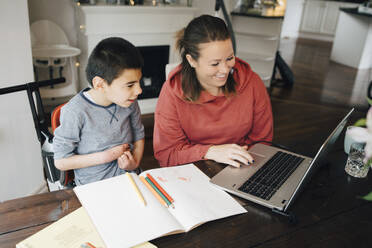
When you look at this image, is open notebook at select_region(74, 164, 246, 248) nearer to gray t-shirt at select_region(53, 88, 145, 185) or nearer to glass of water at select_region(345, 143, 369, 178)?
gray t-shirt at select_region(53, 88, 145, 185)

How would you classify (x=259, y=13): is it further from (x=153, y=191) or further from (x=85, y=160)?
(x=153, y=191)

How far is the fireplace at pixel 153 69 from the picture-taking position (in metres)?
3.63

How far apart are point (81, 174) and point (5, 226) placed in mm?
513

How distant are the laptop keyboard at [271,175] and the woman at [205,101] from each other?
0.19 meters

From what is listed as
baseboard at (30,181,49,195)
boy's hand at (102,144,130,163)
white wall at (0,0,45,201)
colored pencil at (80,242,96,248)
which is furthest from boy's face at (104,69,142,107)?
baseboard at (30,181,49,195)

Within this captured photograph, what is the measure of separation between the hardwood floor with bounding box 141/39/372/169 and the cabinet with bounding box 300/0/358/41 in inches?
60.0

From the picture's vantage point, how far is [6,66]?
182cm

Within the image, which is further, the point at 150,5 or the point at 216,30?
the point at 150,5

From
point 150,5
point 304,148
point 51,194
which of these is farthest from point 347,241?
point 150,5

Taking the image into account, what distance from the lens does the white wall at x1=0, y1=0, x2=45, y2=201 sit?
5.82ft

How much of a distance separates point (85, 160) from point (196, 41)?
639 mm

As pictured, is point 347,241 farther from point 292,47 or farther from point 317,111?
point 292,47

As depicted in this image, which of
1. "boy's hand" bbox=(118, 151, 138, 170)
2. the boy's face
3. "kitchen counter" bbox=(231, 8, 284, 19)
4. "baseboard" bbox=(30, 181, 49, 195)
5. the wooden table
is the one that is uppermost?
"kitchen counter" bbox=(231, 8, 284, 19)

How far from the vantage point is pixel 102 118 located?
1287 millimetres
